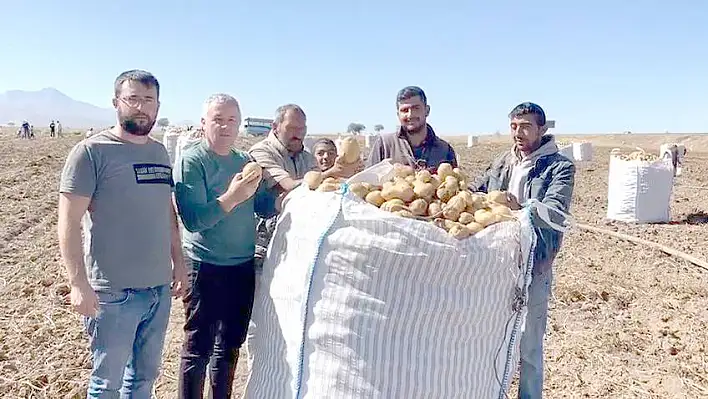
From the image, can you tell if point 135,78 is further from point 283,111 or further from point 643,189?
point 643,189

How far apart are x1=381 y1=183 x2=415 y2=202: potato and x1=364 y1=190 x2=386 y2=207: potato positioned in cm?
2

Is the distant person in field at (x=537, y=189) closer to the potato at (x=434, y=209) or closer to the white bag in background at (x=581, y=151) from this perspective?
the potato at (x=434, y=209)

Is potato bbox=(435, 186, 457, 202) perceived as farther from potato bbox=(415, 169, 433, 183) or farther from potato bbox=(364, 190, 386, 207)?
potato bbox=(364, 190, 386, 207)

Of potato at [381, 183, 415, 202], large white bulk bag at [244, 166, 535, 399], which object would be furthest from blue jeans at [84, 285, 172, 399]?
potato at [381, 183, 415, 202]

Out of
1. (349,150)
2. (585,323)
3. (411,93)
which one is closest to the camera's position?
(349,150)

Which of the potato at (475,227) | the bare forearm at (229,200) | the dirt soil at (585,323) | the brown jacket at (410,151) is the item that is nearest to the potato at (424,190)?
the potato at (475,227)

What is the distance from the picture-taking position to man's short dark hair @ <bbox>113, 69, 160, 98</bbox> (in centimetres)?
215

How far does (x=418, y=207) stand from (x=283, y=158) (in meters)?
0.86

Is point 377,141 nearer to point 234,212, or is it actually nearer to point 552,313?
point 234,212

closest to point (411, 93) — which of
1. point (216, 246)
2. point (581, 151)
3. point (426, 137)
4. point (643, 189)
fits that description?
point (426, 137)

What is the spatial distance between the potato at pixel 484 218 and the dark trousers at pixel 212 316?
1030 mm

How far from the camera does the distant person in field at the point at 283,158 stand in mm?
2598

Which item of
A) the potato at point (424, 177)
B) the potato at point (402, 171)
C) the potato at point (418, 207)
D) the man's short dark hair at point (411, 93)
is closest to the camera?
the potato at point (418, 207)

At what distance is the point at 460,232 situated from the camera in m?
2.01
